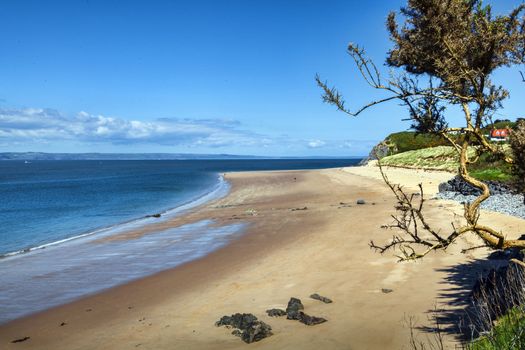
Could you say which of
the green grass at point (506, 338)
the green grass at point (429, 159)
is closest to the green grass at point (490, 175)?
the green grass at point (429, 159)

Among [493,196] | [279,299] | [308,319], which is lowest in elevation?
[279,299]

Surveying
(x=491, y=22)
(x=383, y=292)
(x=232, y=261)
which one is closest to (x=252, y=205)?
(x=232, y=261)

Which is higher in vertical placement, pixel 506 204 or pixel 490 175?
pixel 490 175

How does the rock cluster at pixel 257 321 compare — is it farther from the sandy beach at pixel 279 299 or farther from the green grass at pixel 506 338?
the green grass at pixel 506 338

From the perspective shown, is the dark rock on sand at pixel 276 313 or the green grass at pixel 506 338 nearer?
the green grass at pixel 506 338

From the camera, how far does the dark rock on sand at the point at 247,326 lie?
843 cm

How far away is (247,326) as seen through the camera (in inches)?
348

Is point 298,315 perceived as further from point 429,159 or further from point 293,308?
point 429,159

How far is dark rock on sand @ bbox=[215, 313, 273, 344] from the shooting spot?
8.43 metres

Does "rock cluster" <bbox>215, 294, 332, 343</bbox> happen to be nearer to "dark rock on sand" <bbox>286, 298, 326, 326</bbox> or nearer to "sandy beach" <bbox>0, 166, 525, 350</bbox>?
"dark rock on sand" <bbox>286, 298, 326, 326</bbox>

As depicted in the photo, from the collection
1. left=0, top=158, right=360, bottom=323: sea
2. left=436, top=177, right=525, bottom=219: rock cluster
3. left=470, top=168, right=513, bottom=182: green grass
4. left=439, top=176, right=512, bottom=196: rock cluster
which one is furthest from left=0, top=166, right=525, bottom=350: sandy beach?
left=470, top=168, right=513, bottom=182: green grass

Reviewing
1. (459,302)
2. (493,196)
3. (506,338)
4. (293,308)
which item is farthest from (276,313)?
(493,196)

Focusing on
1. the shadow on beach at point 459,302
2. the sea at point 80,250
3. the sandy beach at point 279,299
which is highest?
the shadow on beach at point 459,302

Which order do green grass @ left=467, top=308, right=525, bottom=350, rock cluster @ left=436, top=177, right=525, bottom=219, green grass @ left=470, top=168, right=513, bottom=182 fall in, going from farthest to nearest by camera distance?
green grass @ left=470, top=168, right=513, bottom=182, rock cluster @ left=436, top=177, right=525, bottom=219, green grass @ left=467, top=308, right=525, bottom=350
